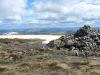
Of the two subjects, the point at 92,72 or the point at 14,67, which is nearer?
the point at 92,72

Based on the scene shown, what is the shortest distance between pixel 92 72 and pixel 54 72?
498 cm

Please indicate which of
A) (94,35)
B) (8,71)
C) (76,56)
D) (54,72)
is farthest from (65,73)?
(94,35)

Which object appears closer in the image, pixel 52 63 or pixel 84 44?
pixel 52 63

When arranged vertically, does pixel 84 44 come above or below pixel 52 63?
above

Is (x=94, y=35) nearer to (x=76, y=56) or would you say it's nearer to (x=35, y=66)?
(x=76, y=56)

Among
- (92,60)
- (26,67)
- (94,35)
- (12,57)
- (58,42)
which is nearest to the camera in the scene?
(26,67)

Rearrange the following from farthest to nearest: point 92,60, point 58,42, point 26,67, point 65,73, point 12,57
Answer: point 58,42, point 12,57, point 92,60, point 26,67, point 65,73

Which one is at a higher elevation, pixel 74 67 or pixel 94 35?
pixel 94 35

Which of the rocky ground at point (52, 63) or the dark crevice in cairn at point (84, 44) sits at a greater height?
the dark crevice in cairn at point (84, 44)

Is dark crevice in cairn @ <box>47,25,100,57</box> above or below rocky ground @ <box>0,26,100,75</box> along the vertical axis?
above

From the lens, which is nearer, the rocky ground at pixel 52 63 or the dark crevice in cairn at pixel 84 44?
the rocky ground at pixel 52 63

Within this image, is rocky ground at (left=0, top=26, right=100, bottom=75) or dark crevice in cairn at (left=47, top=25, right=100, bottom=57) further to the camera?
dark crevice in cairn at (left=47, top=25, right=100, bottom=57)

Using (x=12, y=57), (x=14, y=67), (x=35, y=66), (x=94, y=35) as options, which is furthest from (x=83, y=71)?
(x=94, y=35)

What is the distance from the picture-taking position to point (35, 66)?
3997cm
